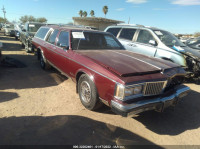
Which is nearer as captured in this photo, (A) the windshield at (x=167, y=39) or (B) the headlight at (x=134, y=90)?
(B) the headlight at (x=134, y=90)

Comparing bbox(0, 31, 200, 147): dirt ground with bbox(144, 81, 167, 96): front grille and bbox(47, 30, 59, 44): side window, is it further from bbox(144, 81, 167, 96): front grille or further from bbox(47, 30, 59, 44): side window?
bbox(47, 30, 59, 44): side window

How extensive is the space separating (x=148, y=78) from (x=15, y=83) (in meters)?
3.83

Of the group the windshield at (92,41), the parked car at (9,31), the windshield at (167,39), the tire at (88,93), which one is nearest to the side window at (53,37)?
the windshield at (92,41)

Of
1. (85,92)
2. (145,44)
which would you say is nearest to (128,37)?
(145,44)

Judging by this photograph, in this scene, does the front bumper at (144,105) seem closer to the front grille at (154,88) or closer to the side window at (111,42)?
the front grille at (154,88)

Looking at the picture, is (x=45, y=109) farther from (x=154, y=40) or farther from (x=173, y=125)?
(x=154, y=40)

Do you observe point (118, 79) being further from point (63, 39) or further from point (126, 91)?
point (63, 39)

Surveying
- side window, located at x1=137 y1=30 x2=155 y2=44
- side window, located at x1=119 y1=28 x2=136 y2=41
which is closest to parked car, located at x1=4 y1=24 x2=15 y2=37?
side window, located at x1=119 y1=28 x2=136 y2=41

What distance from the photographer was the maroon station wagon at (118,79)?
2.41 metres

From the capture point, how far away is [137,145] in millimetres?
2381

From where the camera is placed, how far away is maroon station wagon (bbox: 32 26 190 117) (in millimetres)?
2408

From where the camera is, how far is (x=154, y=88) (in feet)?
8.70

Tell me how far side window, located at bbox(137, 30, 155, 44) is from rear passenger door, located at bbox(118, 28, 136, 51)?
0.33 meters

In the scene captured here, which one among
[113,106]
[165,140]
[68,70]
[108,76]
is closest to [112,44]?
[68,70]
